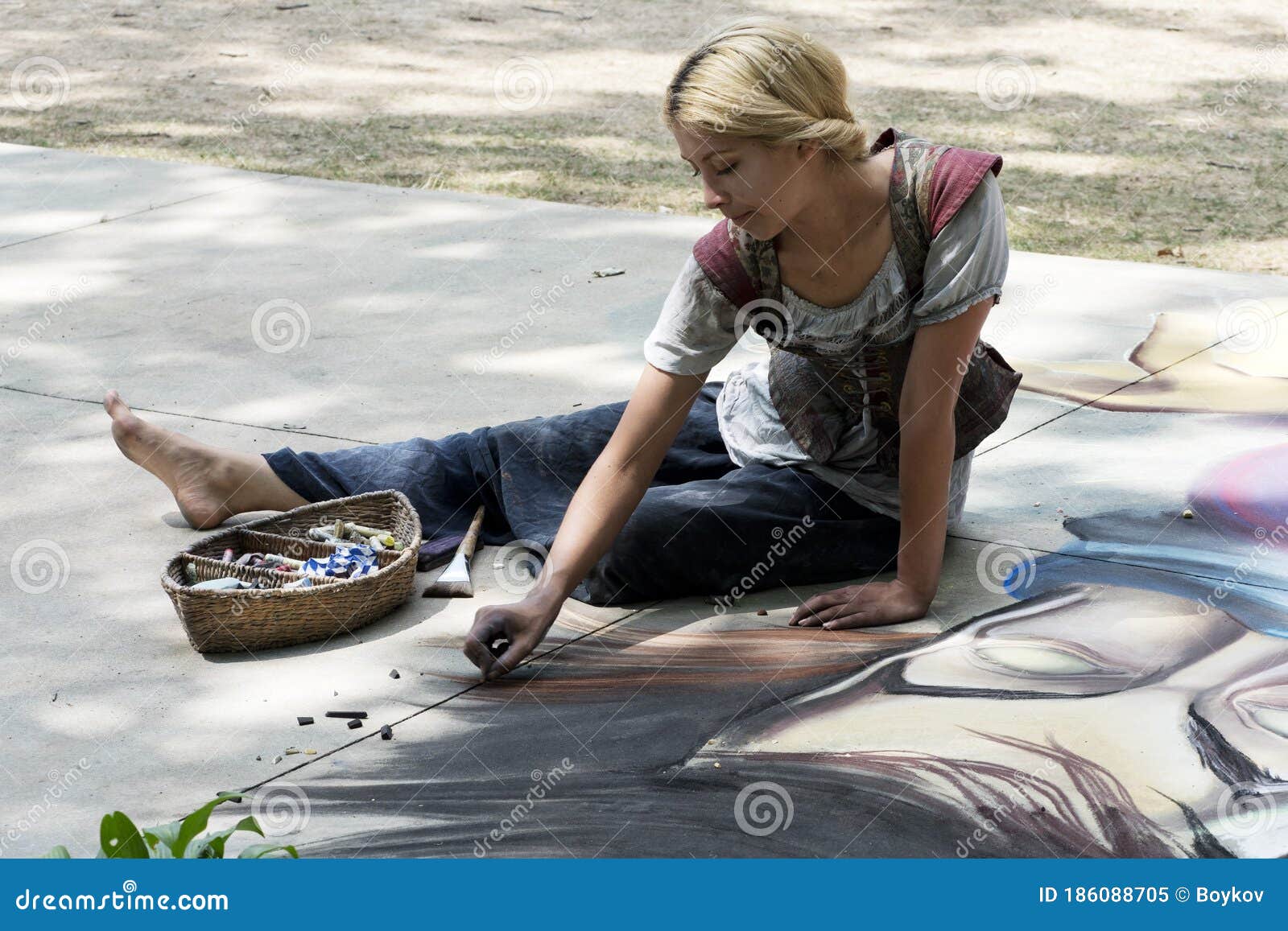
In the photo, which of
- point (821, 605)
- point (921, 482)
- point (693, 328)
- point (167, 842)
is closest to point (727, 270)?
point (693, 328)

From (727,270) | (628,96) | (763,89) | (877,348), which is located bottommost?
(628,96)

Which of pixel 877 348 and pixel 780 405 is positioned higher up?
pixel 877 348

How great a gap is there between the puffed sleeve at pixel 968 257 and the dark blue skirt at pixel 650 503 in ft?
1.91

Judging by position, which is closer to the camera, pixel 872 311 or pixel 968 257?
pixel 968 257

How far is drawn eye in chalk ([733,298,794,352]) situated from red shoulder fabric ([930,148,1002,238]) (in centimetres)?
35

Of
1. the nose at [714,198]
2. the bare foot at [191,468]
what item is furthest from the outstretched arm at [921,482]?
the bare foot at [191,468]

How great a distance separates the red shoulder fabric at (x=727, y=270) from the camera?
120 inches

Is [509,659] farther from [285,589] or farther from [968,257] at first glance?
[968,257]

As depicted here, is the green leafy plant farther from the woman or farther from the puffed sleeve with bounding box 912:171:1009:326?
the puffed sleeve with bounding box 912:171:1009:326

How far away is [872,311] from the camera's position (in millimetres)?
3055

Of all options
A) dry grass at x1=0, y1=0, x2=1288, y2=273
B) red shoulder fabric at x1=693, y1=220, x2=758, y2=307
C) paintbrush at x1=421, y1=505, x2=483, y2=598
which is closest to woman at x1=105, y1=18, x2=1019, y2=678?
red shoulder fabric at x1=693, y1=220, x2=758, y2=307

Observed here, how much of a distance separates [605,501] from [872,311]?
2.14 ft

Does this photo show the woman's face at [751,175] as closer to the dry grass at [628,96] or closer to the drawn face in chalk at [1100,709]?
the drawn face in chalk at [1100,709]

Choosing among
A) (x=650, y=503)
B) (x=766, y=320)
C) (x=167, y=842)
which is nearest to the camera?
(x=167, y=842)
